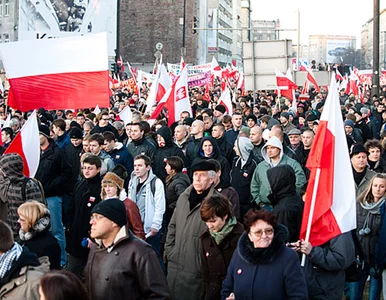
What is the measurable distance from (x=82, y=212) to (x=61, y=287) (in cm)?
367

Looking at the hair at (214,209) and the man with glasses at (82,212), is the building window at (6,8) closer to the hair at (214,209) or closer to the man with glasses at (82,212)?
the man with glasses at (82,212)

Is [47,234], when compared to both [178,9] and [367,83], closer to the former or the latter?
[367,83]

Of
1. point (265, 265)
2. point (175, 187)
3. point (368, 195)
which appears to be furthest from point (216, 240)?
point (175, 187)

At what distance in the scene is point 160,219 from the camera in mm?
6895

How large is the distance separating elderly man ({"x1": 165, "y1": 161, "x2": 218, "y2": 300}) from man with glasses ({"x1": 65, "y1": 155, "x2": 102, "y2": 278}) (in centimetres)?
124

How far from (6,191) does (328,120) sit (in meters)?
3.17

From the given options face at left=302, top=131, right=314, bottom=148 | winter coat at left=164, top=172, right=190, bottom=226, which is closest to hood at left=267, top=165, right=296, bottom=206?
winter coat at left=164, top=172, right=190, bottom=226

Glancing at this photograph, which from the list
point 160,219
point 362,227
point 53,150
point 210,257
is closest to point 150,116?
point 53,150

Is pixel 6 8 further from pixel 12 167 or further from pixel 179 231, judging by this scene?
pixel 179 231

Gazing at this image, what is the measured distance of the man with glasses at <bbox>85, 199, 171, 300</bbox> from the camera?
13.7 feet

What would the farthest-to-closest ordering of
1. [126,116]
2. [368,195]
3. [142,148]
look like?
[126,116] < [142,148] < [368,195]

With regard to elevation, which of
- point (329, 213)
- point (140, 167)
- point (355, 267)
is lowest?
point (355, 267)

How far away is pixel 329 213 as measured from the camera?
5.00m

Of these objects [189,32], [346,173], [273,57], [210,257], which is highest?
[189,32]
